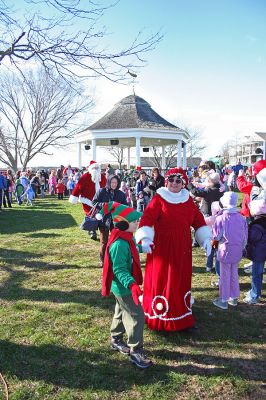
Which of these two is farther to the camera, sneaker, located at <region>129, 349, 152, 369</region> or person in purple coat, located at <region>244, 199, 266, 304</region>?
person in purple coat, located at <region>244, 199, 266, 304</region>

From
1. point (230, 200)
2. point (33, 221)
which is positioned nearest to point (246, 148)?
point (33, 221)

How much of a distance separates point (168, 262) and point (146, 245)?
1.11 feet

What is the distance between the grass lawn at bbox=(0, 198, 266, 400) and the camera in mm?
3307

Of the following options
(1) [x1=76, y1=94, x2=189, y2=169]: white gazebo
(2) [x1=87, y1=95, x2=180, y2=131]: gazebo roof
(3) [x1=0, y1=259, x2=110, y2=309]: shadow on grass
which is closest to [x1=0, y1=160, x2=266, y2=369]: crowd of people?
(3) [x1=0, y1=259, x2=110, y2=309]: shadow on grass

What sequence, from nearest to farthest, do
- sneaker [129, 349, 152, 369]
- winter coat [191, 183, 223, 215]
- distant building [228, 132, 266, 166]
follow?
1. sneaker [129, 349, 152, 369]
2. winter coat [191, 183, 223, 215]
3. distant building [228, 132, 266, 166]

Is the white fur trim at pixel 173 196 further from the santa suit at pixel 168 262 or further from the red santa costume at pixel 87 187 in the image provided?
the red santa costume at pixel 87 187

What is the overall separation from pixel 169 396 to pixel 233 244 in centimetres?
234

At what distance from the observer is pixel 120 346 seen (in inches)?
155

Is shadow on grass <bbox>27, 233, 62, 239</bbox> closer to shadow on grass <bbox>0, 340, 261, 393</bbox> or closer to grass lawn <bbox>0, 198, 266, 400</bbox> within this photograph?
grass lawn <bbox>0, 198, 266, 400</bbox>

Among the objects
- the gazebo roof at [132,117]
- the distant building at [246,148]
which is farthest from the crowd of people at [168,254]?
the distant building at [246,148]

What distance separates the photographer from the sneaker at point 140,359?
3.59 metres

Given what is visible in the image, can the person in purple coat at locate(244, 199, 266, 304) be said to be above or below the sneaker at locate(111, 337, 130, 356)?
above

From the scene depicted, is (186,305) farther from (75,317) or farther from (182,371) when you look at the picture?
(75,317)

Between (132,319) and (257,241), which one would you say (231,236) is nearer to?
(257,241)
